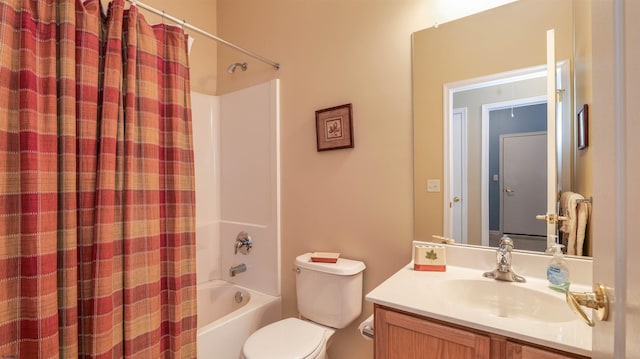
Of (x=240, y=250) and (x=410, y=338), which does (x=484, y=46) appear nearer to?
(x=410, y=338)

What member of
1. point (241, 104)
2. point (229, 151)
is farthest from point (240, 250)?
point (241, 104)

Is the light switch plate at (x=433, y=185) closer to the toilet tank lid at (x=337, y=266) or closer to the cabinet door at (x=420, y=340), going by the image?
the toilet tank lid at (x=337, y=266)

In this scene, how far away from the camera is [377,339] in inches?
39.9

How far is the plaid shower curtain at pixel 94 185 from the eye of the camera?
89 centimetres

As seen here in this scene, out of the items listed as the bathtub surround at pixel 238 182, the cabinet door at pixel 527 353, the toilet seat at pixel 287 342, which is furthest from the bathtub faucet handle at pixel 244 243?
the cabinet door at pixel 527 353

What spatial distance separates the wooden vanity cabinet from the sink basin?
0.14m

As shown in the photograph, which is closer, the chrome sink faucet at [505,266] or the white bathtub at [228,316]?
the chrome sink faucet at [505,266]

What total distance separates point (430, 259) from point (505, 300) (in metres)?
0.31

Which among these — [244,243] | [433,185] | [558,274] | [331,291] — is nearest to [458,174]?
[433,185]

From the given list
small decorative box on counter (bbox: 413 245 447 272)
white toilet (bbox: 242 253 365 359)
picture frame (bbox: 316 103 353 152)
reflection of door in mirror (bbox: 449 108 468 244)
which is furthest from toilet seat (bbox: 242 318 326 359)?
picture frame (bbox: 316 103 353 152)

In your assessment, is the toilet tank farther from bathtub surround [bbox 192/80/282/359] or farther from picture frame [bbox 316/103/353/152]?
picture frame [bbox 316/103/353/152]

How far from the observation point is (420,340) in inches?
36.4

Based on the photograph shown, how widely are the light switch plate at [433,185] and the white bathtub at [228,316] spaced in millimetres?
1221

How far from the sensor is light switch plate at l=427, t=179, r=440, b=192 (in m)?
1.38
